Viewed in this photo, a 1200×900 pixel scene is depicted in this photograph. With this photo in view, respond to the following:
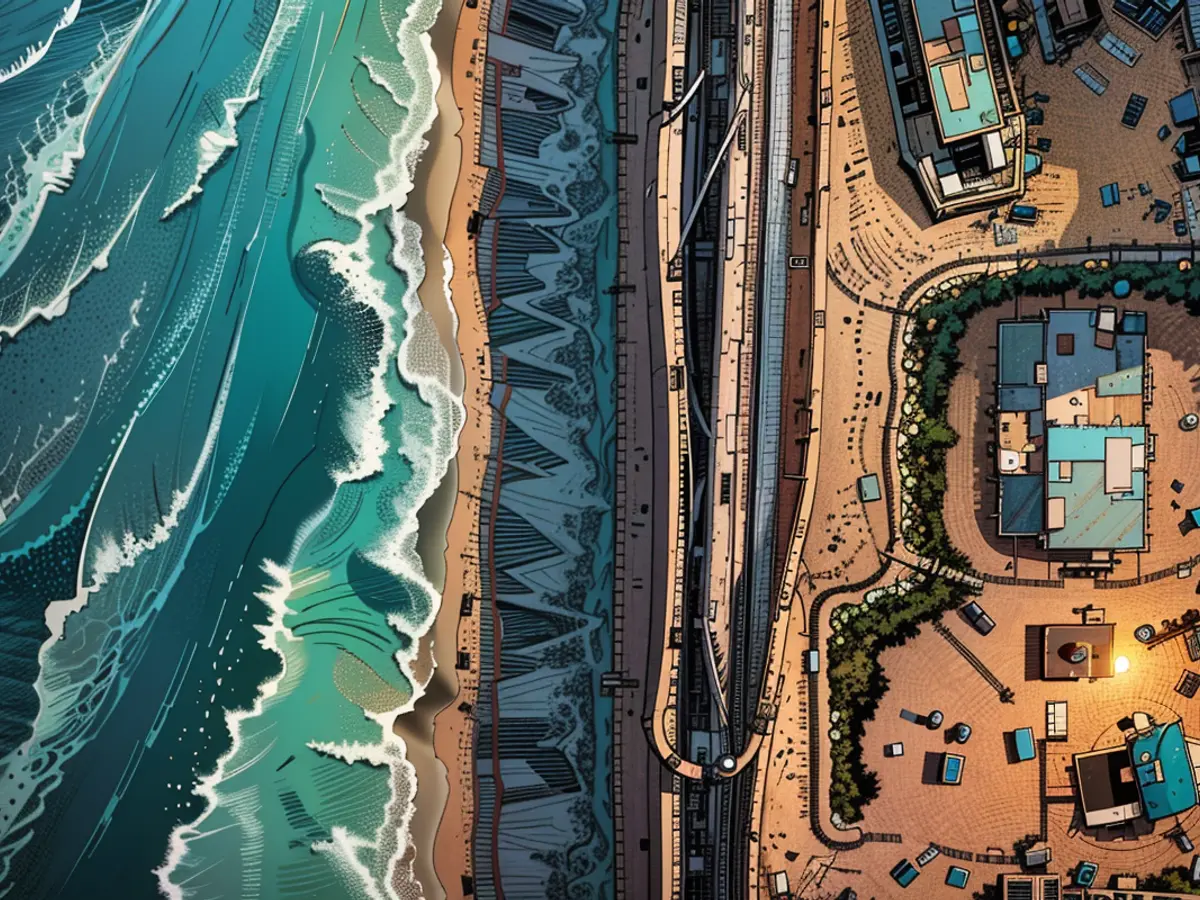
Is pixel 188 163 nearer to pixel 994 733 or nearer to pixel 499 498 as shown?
pixel 499 498

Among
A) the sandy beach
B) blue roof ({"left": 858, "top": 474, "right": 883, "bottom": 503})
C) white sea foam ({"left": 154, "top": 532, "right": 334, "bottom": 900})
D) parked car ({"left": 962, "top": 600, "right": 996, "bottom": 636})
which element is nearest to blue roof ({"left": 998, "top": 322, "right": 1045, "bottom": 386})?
blue roof ({"left": 858, "top": 474, "right": 883, "bottom": 503})

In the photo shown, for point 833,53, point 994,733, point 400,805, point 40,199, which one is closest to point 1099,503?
point 994,733

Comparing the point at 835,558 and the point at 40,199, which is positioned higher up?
the point at 40,199

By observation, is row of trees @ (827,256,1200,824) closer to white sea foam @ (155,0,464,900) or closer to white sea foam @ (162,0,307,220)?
white sea foam @ (155,0,464,900)

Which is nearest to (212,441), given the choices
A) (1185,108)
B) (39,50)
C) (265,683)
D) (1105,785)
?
(265,683)

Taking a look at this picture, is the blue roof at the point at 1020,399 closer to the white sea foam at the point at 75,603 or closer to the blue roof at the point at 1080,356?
the blue roof at the point at 1080,356

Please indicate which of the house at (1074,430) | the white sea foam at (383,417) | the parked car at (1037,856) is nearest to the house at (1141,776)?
the parked car at (1037,856)
